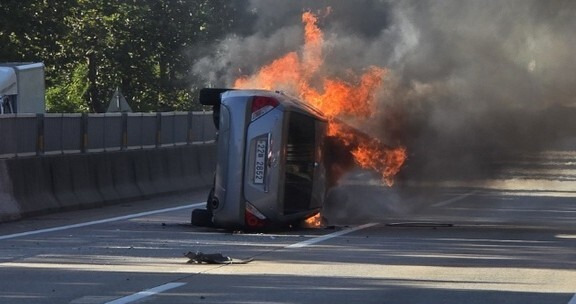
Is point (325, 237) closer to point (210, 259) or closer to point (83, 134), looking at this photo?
point (210, 259)

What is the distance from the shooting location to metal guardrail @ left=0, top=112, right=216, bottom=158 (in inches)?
932

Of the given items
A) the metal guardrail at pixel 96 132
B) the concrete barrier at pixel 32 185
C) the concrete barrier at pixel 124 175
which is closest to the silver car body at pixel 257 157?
the concrete barrier at pixel 32 185

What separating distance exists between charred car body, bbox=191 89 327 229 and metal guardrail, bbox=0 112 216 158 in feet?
19.2

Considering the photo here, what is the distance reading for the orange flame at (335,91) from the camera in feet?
68.2

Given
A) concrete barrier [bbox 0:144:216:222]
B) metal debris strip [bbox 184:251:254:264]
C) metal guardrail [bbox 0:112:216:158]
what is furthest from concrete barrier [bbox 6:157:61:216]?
metal debris strip [bbox 184:251:254:264]

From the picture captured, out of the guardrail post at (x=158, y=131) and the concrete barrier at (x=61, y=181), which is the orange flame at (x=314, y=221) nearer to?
the concrete barrier at (x=61, y=181)

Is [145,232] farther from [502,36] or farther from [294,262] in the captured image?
[502,36]

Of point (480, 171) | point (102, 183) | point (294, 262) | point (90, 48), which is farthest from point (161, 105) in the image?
point (294, 262)

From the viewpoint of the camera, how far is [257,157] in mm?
18234

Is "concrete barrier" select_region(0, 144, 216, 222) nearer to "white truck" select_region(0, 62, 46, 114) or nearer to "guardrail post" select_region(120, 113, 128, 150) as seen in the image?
"guardrail post" select_region(120, 113, 128, 150)

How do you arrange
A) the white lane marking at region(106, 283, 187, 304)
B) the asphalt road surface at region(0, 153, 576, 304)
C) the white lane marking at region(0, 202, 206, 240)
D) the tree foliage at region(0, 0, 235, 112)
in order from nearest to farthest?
1. the white lane marking at region(106, 283, 187, 304)
2. the asphalt road surface at region(0, 153, 576, 304)
3. the white lane marking at region(0, 202, 206, 240)
4. the tree foliage at region(0, 0, 235, 112)

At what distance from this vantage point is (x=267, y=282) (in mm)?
13258

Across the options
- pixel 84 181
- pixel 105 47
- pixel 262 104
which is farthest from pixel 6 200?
pixel 105 47

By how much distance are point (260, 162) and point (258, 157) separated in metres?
0.07
